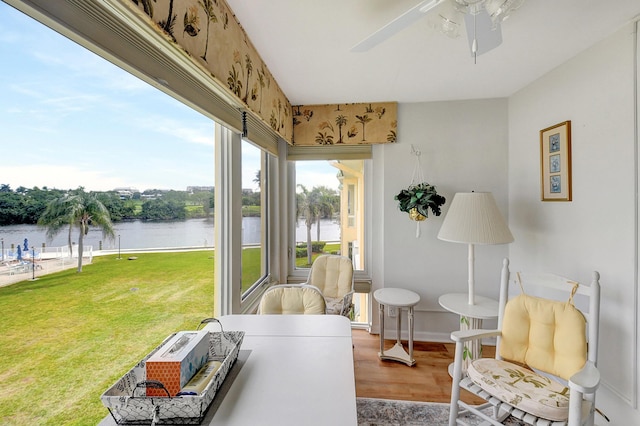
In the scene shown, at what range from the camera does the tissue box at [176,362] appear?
30.5 inches

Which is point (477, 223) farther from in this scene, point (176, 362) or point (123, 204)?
point (123, 204)

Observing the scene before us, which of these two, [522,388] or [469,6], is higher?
[469,6]

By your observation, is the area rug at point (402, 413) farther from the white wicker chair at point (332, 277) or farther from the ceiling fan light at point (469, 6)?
the ceiling fan light at point (469, 6)

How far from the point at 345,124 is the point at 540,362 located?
8.11 feet

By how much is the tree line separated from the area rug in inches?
67.8

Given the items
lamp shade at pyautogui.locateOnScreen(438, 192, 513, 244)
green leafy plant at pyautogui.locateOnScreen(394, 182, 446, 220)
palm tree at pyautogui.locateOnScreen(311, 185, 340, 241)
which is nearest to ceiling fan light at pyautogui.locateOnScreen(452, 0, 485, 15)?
lamp shade at pyautogui.locateOnScreen(438, 192, 513, 244)

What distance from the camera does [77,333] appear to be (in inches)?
33.1

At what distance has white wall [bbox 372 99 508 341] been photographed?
2.62m

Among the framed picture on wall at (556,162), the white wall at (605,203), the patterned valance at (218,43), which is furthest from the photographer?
the framed picture on wall at (556,162)

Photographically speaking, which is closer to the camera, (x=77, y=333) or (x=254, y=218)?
(x=77, y=333)

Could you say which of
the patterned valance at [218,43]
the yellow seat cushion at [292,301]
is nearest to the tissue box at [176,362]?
the yellow seat cushion at [292,301]

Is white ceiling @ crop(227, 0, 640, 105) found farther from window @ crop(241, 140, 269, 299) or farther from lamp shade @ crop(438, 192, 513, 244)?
lamp shade @ crop(438, 192, 513, 244)

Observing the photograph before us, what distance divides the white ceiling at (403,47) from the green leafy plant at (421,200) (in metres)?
0.93

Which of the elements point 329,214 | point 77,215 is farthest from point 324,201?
point 77,215
